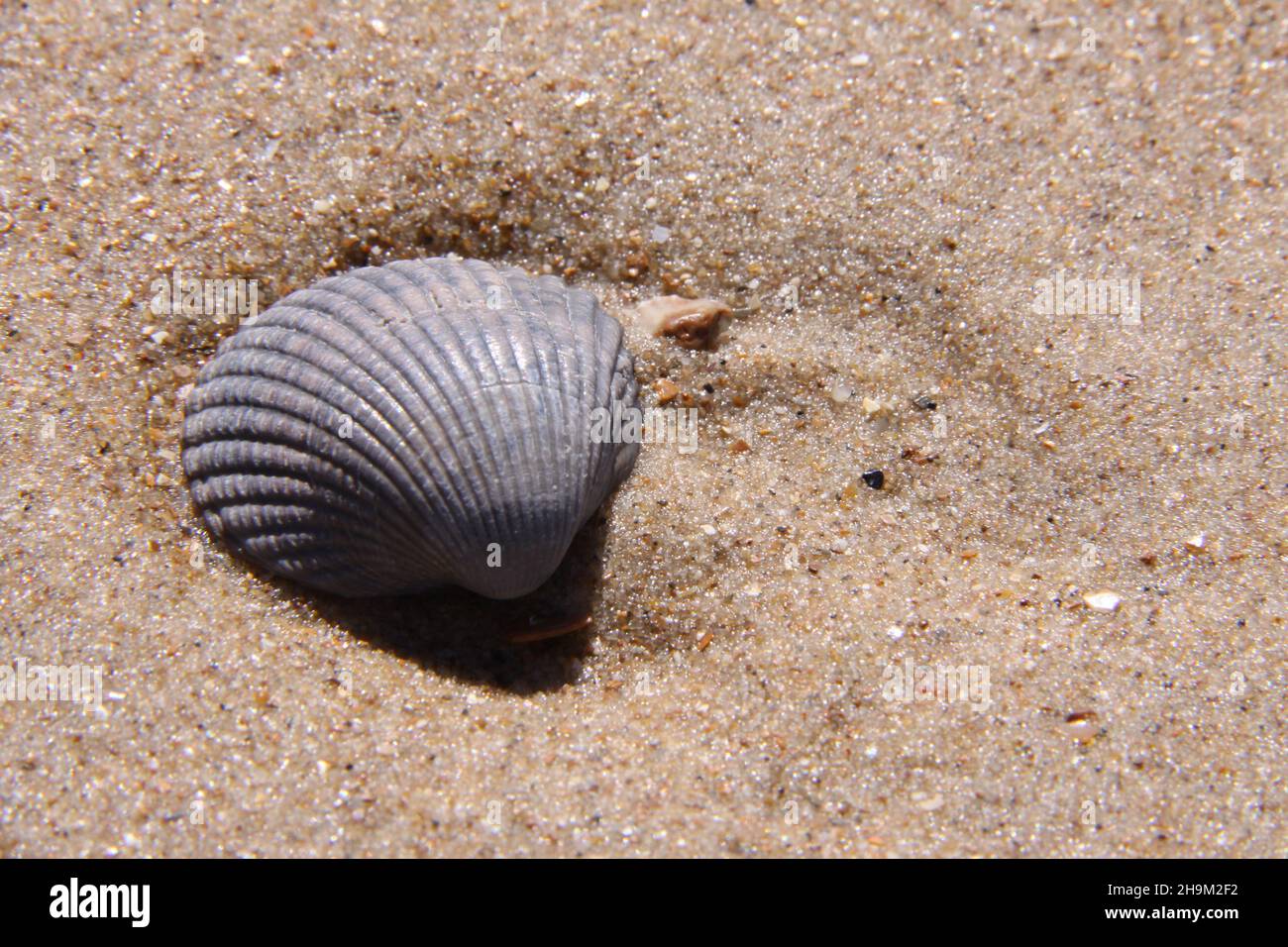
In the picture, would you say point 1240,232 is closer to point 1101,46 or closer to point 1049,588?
point 1101,46

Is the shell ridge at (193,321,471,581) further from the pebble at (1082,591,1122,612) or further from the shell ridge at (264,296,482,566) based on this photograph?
the pebble at (1082,591,1122,612)

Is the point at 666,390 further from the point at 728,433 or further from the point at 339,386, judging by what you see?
the point at 339,386

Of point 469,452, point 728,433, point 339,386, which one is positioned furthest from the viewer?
point 728,433

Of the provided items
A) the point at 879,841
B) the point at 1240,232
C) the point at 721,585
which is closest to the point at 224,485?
the point at 721,585

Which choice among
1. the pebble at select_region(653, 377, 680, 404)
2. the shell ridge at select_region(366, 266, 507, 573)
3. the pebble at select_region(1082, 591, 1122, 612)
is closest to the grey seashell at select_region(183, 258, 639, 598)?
the shell ridge at select_region(366, 266, 507, 573)

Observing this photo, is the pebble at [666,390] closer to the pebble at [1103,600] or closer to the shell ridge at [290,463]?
the shell ridge at [290,463]

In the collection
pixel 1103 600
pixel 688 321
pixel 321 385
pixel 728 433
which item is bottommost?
pixel 1103 600

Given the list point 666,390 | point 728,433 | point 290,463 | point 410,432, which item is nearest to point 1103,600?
point 728,433
